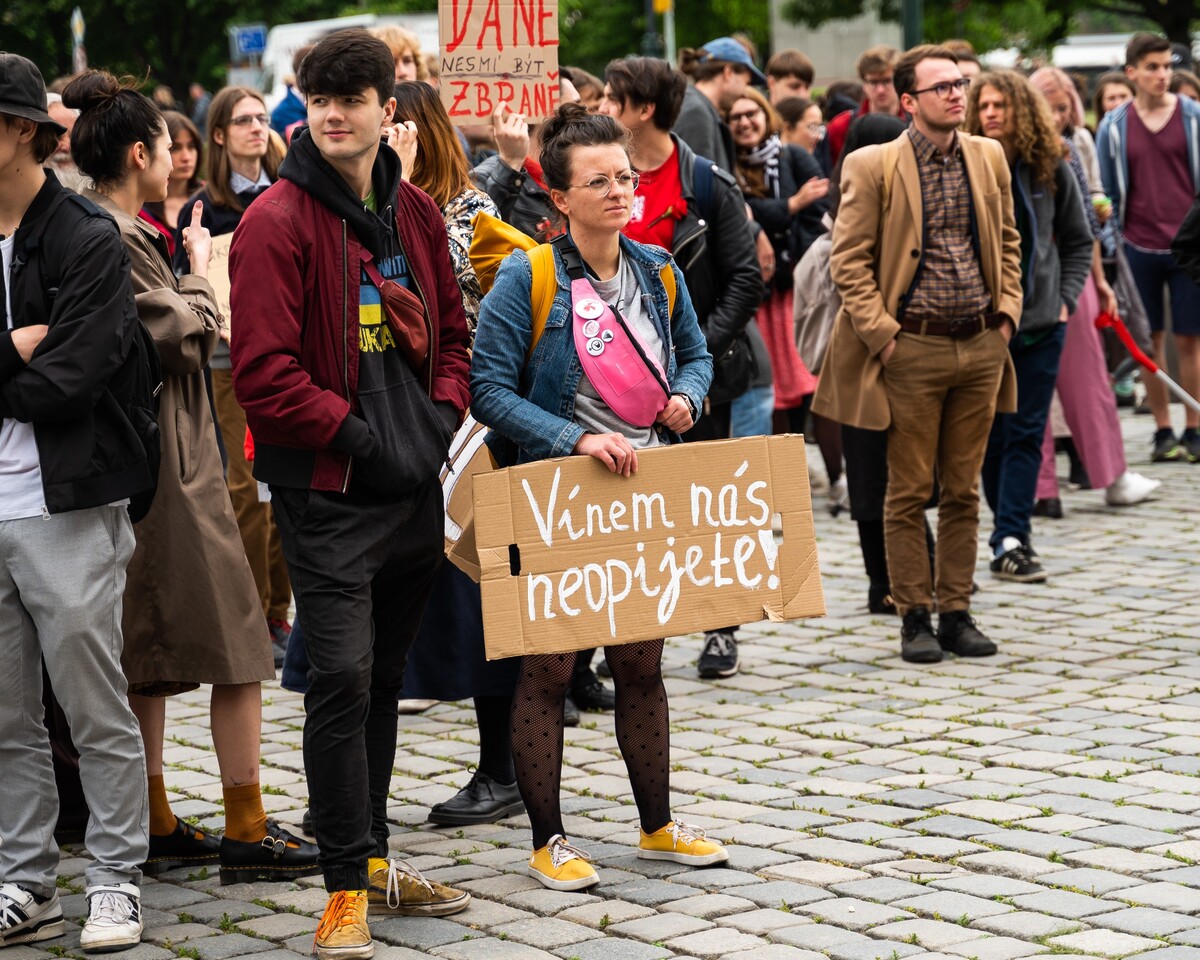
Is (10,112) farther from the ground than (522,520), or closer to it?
farther from the ground

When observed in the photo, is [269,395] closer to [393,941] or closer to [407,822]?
[393,941]

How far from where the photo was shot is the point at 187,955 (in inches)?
182

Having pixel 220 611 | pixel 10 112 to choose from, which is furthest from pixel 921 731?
pixel 10 112

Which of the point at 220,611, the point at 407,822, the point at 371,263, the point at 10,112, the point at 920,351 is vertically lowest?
the point at 407,822

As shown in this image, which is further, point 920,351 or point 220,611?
point 920,351

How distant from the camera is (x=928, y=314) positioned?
24.7 feet

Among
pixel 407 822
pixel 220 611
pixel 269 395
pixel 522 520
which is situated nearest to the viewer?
pixel 269 395

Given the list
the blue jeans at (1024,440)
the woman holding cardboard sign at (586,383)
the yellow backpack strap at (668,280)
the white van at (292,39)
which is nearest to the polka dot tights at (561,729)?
the woman holding cardboard sign at (586,383)

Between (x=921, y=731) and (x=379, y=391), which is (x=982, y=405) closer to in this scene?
(x=921, y=731)

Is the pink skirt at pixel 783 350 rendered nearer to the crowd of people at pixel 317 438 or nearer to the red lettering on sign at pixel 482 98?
the crowd of people at pixel 317 438

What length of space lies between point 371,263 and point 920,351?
3460 millimetres

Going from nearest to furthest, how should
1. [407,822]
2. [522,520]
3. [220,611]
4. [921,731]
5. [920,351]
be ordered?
1. [522,520]
2. [220,611]
3. [407,822]
4. [921,731]
5. [920,351]

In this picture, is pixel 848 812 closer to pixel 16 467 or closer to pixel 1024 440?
pixel 16 467

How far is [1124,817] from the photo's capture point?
5457mm
